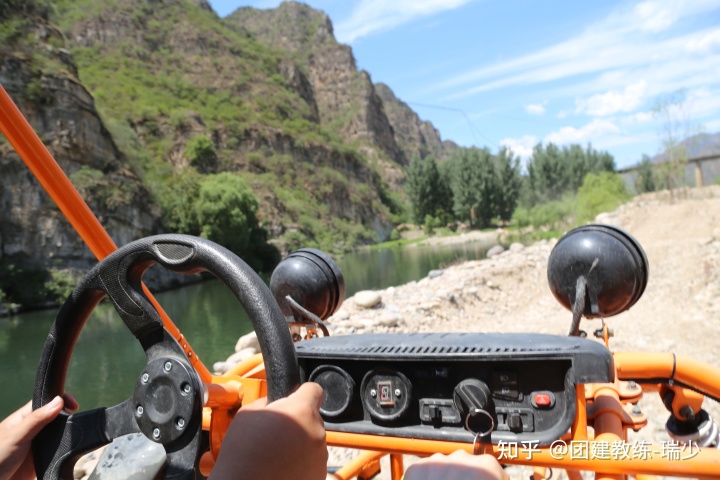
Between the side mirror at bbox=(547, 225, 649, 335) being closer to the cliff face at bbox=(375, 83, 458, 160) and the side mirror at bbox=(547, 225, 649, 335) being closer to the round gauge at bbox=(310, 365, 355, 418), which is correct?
the round gauge at bbox=(310, 365, 355, 418)

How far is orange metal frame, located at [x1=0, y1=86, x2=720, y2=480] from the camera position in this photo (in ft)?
4.02

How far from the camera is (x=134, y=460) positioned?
158 cm

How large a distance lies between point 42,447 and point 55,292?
23341 mm

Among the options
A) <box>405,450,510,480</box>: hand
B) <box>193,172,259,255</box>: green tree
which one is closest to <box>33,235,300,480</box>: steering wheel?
<box>405,450,510,480</box>: hand

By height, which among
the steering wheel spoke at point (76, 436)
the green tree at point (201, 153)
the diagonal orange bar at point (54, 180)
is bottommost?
the steering wheel spoke at point (76, 436)

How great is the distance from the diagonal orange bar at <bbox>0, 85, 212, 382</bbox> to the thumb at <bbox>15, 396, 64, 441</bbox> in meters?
0.29

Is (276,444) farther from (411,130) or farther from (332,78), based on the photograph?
(411,130)

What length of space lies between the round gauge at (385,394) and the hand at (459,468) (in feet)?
0.81

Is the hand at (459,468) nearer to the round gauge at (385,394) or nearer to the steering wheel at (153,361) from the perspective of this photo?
the round gauge at (385,394)

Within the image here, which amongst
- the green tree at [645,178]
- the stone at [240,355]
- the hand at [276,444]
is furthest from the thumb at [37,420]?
the green tree at [645,178]

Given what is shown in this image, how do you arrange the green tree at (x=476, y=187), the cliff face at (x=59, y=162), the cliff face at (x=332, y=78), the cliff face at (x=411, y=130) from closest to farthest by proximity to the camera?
the cliff face at (x=59, y=162)
the green tree at (x=476, y=187)
the cliff face at (x=332, y=78)
the cliff face at (x=411, y=130)

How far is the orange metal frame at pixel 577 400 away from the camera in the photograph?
1.23 metres

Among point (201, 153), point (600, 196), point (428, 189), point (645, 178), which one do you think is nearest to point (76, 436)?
point (600, 196)

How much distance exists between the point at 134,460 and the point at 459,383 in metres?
1.03
